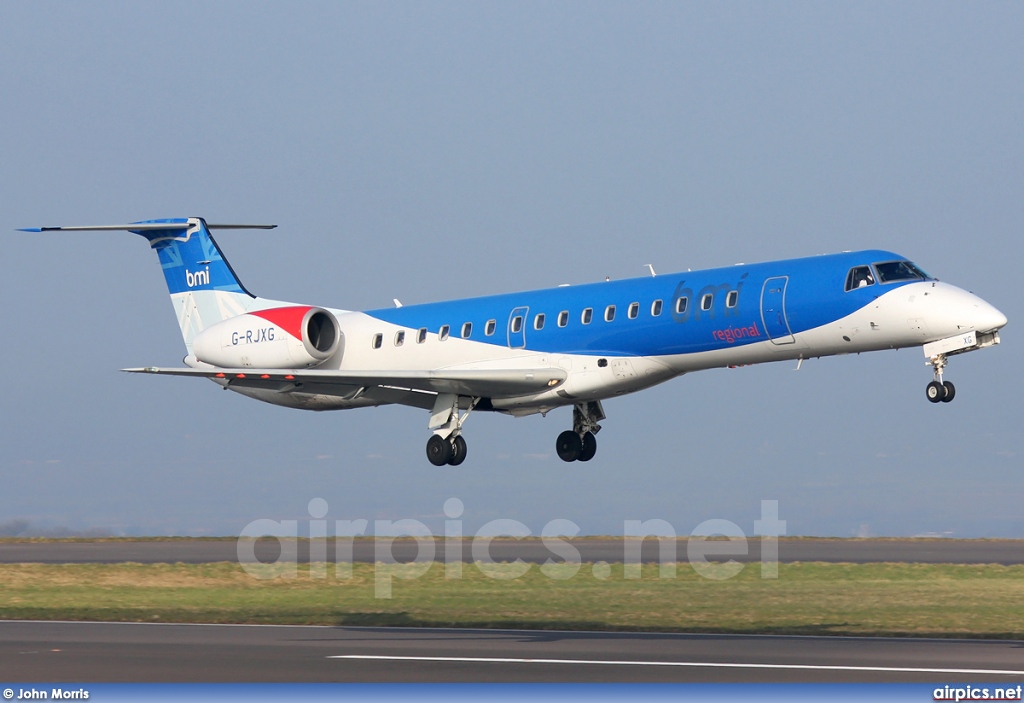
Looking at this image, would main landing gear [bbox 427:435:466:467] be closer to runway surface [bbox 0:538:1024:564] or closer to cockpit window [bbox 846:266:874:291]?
runway surface [bbox 0:538:1024:564]

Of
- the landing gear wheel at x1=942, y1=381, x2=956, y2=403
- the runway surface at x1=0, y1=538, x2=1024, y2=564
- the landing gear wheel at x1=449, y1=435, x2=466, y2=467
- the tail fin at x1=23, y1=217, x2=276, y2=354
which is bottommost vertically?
the runway surface at x1=0, y1=538, x2=1024, y2=564

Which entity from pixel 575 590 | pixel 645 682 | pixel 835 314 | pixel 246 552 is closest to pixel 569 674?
pixel 645 682

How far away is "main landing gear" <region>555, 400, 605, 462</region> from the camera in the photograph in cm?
3303

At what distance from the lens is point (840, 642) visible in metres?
23.9

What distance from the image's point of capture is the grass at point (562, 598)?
27.1 meters

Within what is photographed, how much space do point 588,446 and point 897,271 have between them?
934 cm

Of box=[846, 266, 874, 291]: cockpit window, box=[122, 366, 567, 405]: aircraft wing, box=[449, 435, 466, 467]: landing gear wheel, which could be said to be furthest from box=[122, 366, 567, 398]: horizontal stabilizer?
box=[846, 266, 874, 291]: cockpit window

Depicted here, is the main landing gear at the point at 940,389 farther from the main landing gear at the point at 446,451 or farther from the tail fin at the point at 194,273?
the tail fin at the point at 194,273

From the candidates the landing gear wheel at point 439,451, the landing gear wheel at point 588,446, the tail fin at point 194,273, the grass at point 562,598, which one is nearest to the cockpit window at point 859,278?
the grass at point 562,598

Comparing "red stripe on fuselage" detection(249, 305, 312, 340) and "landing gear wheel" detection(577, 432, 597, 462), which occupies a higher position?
"red stripe on fuselage" detection(249, 305, 312, 340)

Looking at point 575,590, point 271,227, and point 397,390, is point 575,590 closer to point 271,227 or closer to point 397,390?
point 397,390

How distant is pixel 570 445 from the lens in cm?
3309

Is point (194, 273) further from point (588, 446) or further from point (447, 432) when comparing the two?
point (588, 446)

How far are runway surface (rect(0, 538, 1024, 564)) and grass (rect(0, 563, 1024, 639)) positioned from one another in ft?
9.21
